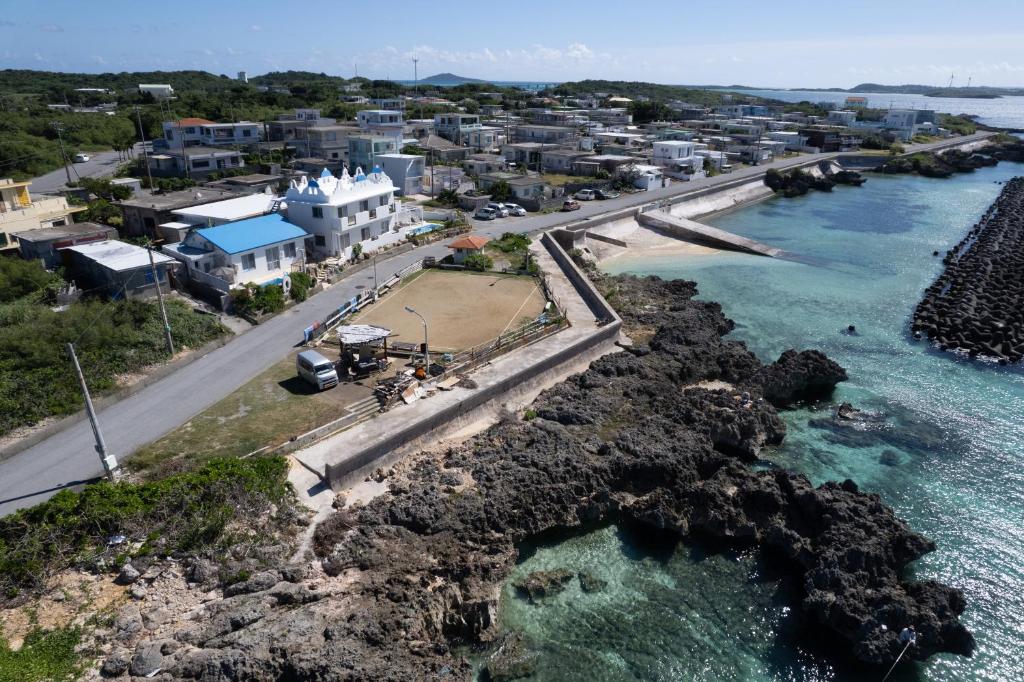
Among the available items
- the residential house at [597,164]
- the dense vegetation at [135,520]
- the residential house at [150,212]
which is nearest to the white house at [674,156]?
the residential house at [597,164]

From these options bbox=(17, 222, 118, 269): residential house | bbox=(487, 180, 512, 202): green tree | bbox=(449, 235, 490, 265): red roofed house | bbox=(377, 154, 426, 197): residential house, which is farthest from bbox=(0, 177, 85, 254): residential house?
bbox=(487, 180, 512, 202): green tree

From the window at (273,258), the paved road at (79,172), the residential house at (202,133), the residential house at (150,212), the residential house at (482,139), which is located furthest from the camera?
the residential house at (482,139)

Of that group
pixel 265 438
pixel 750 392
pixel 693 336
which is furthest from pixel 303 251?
pixel 750 392

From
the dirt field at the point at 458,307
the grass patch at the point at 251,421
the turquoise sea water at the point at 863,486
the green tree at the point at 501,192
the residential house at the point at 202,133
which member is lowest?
the turquoise sea water at the point at 863,486

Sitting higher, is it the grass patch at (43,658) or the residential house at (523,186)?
the residential house at (523,186)

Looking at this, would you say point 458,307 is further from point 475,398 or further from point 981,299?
point 981,299

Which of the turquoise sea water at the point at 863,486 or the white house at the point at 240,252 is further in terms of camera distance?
the white house at the point at 240,252

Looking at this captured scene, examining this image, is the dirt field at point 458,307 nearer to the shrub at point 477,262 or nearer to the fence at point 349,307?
the fence at point 349,307

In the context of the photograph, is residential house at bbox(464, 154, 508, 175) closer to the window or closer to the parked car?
the parked car
